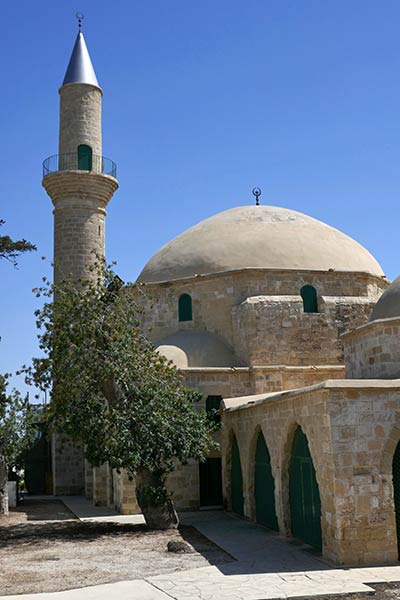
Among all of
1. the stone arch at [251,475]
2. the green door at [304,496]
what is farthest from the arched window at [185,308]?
the green door at [304,496]

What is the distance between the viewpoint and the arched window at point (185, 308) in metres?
18.2

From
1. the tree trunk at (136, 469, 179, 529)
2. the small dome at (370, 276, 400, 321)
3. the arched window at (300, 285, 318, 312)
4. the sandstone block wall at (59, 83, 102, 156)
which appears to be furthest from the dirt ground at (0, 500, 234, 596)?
the sandstone block wall at (59, 83, 102, 156)

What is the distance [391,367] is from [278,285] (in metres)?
6.75

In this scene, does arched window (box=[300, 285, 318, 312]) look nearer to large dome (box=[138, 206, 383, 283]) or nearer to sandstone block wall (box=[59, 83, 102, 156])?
large dome (box=[138, 206, 383, 283])

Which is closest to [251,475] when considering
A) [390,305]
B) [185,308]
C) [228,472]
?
[228,472]

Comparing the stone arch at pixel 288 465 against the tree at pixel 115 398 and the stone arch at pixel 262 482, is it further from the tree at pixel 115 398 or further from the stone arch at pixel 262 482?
the tree at pixel 115 398

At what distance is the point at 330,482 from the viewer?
8977mm

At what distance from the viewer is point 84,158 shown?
67.4 feet

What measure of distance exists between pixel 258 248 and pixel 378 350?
7.20 m

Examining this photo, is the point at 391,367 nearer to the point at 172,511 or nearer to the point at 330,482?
the point at 330,482

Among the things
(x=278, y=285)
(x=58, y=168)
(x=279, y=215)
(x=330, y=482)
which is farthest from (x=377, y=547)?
(x=58, y=168)

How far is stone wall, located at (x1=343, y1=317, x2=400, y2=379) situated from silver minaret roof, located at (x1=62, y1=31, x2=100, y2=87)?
13140mm

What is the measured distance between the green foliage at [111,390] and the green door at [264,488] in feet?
3.66

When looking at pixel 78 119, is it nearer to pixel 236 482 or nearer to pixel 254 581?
pixel 236 482
